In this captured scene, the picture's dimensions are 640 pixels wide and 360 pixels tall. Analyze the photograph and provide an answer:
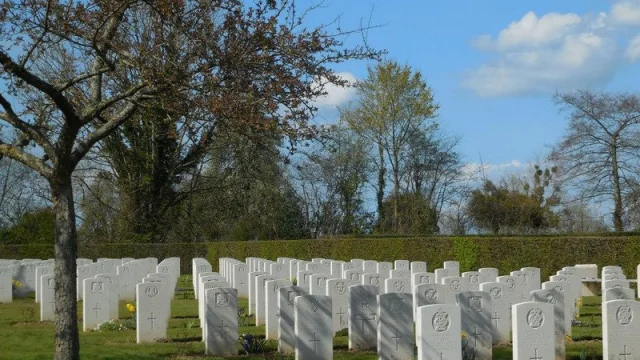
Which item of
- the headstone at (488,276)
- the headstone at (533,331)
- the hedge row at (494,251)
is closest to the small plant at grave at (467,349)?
the headstone at (533,331)

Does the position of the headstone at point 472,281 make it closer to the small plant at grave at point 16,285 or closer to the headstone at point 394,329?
the headstone at point 394,329

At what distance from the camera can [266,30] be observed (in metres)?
9.77

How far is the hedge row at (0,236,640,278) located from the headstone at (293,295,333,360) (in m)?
15.8

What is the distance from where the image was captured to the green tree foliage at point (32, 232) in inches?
1561

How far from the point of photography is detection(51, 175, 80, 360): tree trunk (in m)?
10.4

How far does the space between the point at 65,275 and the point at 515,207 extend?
36.1 m

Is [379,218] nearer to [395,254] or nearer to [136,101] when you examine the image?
[395,254]

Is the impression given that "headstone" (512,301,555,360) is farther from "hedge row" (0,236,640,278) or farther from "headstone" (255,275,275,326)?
"hedge row" (0,236,640,278)

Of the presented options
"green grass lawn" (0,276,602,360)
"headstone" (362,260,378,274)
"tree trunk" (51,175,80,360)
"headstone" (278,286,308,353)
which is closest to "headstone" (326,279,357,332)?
"green grass lawn" (0,276,602,360)

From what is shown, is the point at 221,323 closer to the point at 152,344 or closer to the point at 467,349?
the point at 152,344

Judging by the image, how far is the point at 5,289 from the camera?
73.4 feet

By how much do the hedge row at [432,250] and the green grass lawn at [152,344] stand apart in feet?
25.8

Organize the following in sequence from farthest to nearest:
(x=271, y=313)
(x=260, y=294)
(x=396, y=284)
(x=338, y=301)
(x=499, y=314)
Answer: (x=260, y=294), (x=396, y=284), (x=338, y=301), (x=271, y=313), (x=499, y=314)

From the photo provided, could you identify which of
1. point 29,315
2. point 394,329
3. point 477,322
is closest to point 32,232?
point 29,315
